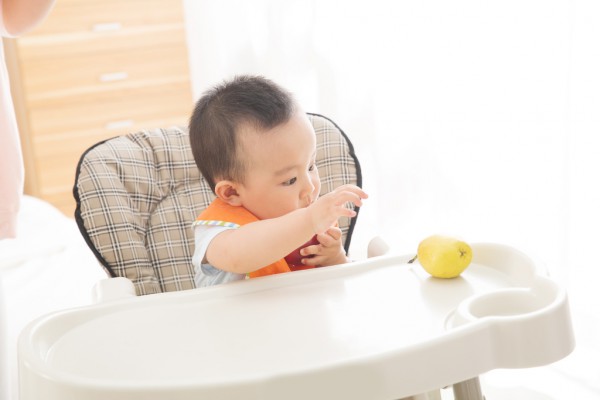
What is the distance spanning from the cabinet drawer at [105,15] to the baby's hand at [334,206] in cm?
284

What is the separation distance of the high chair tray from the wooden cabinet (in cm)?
278

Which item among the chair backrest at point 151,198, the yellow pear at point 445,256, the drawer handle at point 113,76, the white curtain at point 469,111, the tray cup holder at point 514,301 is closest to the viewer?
the tray cup holder at point 514,301

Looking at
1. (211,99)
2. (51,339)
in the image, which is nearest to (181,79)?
(211,99)

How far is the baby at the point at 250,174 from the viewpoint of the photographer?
1.26 meters

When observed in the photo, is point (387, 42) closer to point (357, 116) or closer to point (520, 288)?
point (357, 116)

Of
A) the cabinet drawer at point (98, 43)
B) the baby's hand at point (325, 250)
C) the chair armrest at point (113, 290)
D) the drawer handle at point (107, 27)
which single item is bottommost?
the chair armrest at point (113, 290)

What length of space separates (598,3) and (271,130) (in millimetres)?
801

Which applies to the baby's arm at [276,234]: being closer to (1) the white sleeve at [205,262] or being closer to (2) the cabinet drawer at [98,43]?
(1) the white sleeve at [205,262]

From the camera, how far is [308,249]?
1.39m

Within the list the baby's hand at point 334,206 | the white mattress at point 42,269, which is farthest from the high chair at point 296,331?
the white mattress at point 42,269

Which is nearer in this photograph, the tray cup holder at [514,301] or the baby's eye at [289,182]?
the tray cup holder at [514,301]

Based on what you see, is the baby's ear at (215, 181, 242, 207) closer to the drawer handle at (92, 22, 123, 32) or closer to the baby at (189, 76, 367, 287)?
the baby at (189, 76, 367, 287)

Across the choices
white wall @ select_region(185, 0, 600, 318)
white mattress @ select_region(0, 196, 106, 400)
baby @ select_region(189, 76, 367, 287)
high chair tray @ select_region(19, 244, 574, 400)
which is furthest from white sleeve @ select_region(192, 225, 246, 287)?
white mattress @ select_region(0, 196, 106, 400)

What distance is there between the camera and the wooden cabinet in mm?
3725
